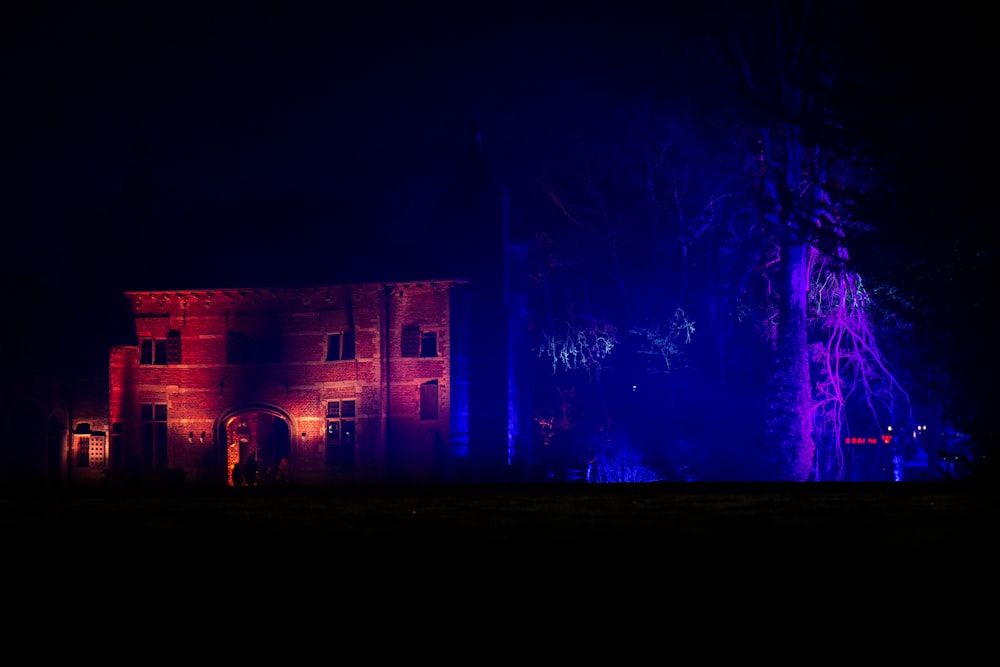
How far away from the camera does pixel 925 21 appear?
19172 mm

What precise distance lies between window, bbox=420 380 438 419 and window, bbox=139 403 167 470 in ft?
31.3

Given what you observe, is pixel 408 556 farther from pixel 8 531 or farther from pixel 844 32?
pixel 844 32

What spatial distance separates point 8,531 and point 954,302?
1433cm

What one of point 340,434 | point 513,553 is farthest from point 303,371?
point 513,553

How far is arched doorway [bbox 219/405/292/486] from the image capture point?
42.6 meters

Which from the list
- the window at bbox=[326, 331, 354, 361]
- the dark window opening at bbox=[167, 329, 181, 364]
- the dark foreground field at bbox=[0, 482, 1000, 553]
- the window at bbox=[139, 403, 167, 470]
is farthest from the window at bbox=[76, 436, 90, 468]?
the dark foreground field at bbox=[0, 482, 1000, 553]

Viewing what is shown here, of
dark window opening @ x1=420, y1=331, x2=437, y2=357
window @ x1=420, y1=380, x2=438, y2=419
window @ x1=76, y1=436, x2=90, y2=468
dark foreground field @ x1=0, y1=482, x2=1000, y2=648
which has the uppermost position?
dark window opening @ x1=420, y1=331, x2=437, y2=357

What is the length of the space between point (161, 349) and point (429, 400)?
33.1 feet

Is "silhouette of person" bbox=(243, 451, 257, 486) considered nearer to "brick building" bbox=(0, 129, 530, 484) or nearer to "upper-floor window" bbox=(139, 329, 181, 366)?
"brick building" bbox=(0, 129, 530, 484)

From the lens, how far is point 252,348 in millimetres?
42875

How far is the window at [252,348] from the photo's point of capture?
4275cm

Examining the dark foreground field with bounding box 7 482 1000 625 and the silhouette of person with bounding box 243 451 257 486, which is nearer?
the dark foreground field with bounding box 7 482 1000 625

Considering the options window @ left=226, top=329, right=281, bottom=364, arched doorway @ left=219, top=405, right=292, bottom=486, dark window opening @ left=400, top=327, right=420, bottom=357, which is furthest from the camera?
window @ left=226, top=329, right=281, bottom=364

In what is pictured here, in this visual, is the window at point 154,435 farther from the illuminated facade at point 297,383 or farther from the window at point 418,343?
the window at point 418,343
